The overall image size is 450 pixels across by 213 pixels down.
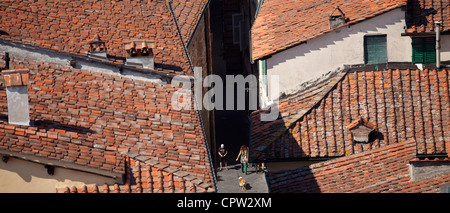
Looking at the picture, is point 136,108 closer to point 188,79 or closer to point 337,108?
point 188,79

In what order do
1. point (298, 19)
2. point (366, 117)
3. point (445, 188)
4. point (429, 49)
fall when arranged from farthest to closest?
point (298, 19), point (429, 49), point (366, 117), point (445, 188)

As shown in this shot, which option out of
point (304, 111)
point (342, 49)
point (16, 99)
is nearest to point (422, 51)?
point (342, 49)

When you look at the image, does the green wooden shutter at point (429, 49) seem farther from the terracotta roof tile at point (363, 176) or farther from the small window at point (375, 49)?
the terracotta roof tile at point (363, 176)

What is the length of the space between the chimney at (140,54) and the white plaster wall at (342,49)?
656cm

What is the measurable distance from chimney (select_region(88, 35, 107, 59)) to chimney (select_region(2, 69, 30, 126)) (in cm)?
864

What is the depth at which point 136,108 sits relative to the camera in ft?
105

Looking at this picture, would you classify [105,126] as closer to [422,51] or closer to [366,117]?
[366,117]

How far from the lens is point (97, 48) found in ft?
118

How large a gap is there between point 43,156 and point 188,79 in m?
10.9

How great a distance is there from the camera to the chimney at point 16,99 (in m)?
26.7

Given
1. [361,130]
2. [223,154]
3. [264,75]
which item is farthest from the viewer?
[223,154]

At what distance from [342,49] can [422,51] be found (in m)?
3.15

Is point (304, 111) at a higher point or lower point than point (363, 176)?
higher

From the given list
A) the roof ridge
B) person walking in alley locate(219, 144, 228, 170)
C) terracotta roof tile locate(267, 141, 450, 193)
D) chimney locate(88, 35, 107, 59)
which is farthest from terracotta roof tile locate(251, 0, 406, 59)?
chimney locate(88, 35, 107, 59)
